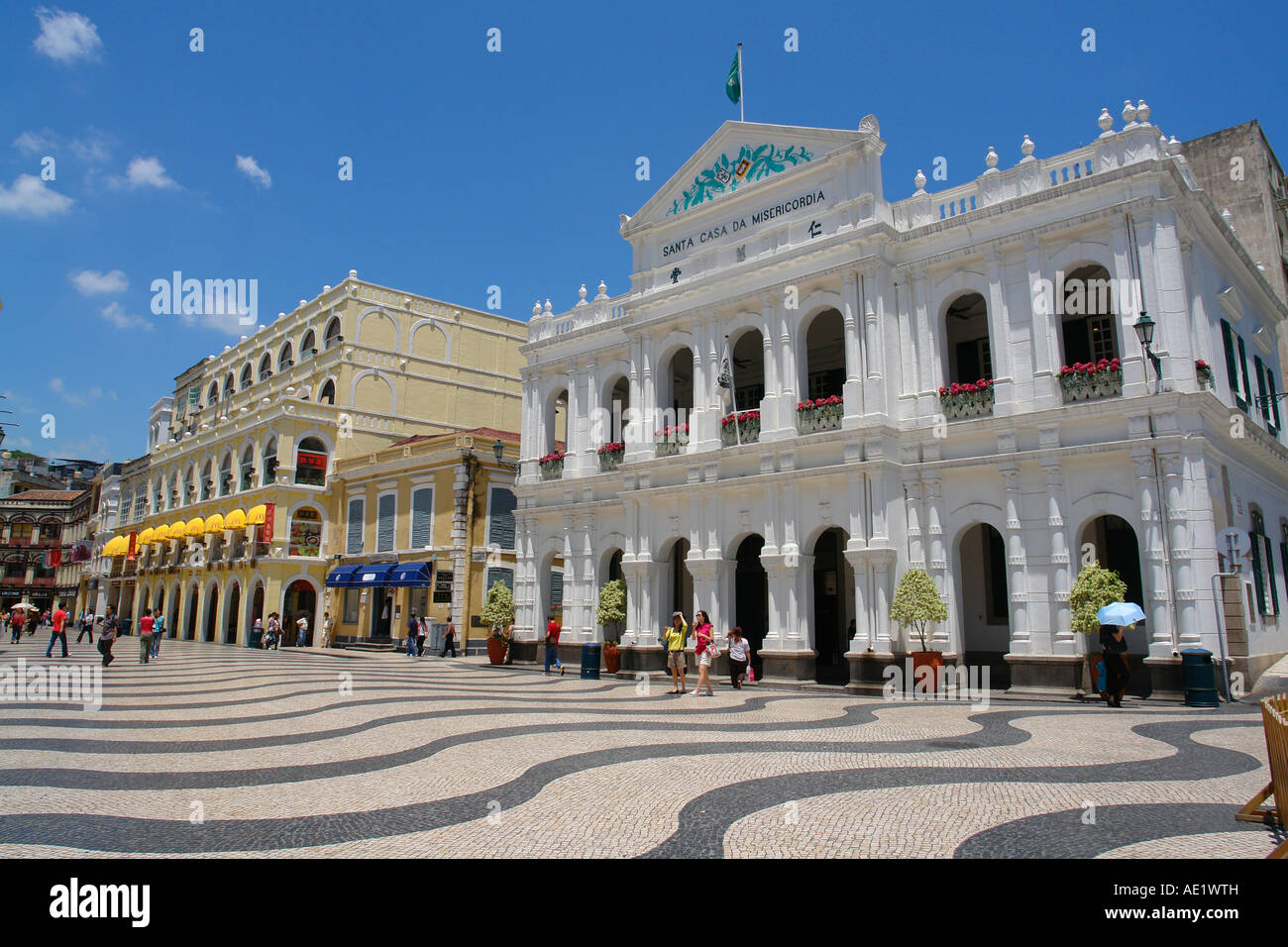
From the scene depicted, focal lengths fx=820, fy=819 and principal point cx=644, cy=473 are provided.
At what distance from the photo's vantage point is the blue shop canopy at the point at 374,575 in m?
34.8

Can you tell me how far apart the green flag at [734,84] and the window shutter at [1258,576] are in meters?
17.6

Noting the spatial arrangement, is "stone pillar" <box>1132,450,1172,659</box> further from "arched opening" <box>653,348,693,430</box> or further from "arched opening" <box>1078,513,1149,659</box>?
"arched opening" <box>653,348,693,430</box>

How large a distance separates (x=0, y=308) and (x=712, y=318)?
1765cm

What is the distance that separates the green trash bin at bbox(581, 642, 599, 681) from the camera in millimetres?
22383

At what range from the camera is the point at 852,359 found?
2059 cm

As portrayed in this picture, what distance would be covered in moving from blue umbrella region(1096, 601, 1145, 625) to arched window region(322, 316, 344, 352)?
39092 millimetres

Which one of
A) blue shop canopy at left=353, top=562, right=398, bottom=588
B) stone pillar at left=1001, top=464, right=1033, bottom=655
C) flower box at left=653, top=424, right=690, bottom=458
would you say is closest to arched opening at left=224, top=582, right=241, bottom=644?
blue shop canopy at left=353, top=562, right=398, bottom=588

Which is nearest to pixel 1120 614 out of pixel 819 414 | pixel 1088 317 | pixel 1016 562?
pixel 1016 562

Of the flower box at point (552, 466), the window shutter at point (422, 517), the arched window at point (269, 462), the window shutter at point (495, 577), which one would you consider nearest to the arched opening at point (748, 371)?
the flower box at point (552, 466)

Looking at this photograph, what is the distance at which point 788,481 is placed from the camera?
2112 centimetres

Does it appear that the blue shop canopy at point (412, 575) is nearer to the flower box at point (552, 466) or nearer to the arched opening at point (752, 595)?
the flower box at point (552, 466)
